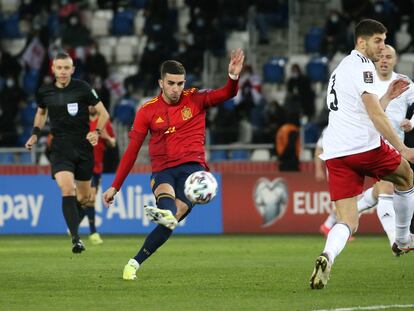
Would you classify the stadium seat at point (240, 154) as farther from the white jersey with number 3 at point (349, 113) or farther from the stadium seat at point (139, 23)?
the white jersey with number 3 at point (349, 113)

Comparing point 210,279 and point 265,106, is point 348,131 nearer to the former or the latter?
point 210,279

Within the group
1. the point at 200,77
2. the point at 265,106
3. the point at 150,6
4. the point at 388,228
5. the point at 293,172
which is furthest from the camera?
the point at 150,6

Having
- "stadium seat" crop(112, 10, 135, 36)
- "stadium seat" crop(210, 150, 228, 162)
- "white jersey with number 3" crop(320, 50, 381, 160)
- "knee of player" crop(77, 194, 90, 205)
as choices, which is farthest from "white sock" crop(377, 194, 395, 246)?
"stadium seat" crop(112, 10, 135, 36)

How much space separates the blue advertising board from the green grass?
3904 millimetres

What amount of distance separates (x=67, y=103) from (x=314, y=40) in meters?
12.0

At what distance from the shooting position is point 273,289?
10180 millimetres

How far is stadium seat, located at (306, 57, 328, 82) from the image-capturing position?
25.4 metres

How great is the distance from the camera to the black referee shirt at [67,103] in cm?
1577

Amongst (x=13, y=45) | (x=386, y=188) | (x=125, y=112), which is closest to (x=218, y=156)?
(x=125, y=112)

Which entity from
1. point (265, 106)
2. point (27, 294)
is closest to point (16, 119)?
point (265, 106)

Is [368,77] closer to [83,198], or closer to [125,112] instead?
[83,198]

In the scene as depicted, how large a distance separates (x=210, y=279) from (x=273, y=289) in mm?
1295

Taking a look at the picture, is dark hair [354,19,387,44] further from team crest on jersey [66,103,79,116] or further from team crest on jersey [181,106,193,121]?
team crest on jersey [66,103,79,116]

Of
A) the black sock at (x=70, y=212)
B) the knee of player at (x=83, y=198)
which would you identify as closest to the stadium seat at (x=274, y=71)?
the knee of player at (x=83, y=198)
